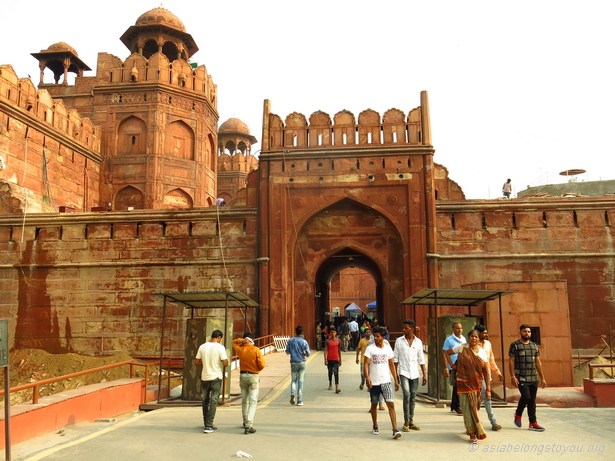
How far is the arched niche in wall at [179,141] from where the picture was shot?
29.7 meters

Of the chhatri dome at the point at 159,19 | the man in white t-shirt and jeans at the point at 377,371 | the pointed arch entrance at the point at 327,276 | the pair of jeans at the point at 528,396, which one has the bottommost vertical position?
the pair of jeans at the point at 528,396

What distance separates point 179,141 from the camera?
30141 millimetres

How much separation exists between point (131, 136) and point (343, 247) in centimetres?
1441

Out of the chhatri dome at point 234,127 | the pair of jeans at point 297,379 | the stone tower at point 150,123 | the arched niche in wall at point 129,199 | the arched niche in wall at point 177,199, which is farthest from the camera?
the chhatri dome at point 234,127

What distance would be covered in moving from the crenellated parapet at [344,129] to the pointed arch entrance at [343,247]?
7.16ft

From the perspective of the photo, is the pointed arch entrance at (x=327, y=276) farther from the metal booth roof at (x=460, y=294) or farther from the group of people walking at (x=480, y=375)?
the group of people walking at (x=480, y=375)

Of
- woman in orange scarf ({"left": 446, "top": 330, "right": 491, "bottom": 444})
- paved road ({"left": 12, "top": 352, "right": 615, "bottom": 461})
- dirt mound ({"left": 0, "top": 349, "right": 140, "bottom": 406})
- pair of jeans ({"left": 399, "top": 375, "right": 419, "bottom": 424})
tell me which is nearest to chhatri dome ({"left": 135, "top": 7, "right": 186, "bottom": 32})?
dirt mound ({"left": 0, "top": 349, "right": 140, "bottom": 406})

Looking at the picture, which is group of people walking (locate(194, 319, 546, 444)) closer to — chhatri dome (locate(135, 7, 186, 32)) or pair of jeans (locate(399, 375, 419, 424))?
pair of jeans (locate(399, 375, 419, 424))

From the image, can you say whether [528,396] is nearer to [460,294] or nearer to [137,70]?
[460,294]

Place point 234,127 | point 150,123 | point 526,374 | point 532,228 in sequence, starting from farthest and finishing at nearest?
1. point 234,127
2. point 150,123
3. point 532,228
4. point 526,374

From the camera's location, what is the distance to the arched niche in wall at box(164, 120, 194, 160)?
29.7 meters

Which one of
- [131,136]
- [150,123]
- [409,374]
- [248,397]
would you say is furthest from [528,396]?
[131,136]

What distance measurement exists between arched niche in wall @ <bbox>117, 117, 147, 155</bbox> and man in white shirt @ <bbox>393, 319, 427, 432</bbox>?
23.4 m

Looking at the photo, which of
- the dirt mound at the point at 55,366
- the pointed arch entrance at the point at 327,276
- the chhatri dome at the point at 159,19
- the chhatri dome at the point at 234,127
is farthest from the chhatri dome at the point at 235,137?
the dirt mound at the point at 55,366
